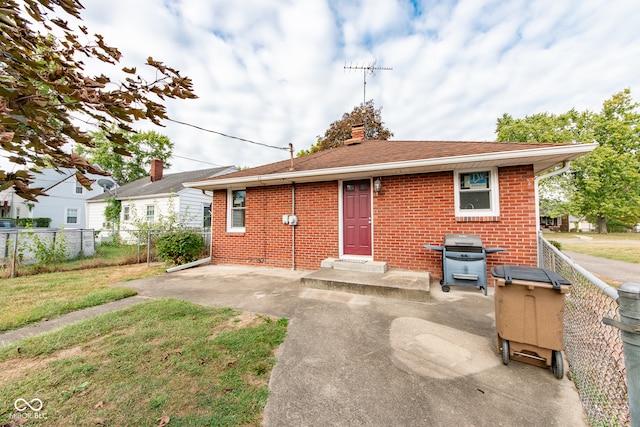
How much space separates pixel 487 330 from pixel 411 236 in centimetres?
275

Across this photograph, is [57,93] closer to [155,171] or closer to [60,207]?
[155,171]

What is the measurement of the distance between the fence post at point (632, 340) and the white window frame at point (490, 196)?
4576mm

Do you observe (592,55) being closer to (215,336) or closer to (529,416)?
(529,416)

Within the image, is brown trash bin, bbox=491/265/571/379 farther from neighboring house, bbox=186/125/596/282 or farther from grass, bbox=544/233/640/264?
grass, bbox=544/233/640/264

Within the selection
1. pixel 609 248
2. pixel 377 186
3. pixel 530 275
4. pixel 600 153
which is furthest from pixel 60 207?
pixel 600 153

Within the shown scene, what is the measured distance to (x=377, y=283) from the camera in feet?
15.5

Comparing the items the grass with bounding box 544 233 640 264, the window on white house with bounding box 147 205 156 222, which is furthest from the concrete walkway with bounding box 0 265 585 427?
the window on white house with bounding box 147 205 156 222

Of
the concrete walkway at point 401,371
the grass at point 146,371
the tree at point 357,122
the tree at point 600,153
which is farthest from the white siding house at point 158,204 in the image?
the tree at point 600,153

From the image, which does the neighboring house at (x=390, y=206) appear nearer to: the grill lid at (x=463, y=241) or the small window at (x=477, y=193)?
the small window at (x=477, y=193)

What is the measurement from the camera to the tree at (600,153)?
21906mm

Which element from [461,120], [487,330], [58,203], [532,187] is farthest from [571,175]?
[58,203]

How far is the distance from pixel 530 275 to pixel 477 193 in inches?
133

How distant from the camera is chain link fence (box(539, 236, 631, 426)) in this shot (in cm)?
174

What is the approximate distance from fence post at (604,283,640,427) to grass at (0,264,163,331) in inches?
242
